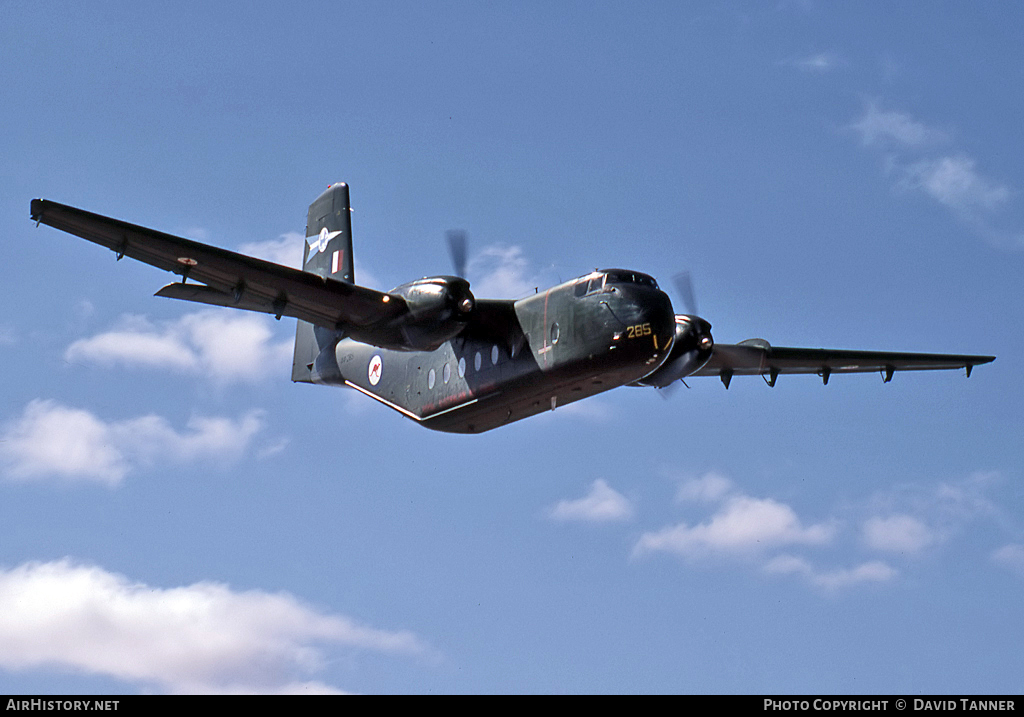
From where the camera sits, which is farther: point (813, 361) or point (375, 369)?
point (813, 361)

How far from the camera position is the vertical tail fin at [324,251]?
32344mm

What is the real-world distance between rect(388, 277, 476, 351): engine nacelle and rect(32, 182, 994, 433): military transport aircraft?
3 centimetres

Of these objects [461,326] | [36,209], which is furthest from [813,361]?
[36,209]

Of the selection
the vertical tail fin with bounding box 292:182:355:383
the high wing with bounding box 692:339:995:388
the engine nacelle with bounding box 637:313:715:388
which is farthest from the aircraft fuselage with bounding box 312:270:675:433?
the high wing with bounding box 692:339:995:388

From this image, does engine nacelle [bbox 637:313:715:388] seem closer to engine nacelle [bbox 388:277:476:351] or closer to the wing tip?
engine nacelle [bbox 388:277:476:351]

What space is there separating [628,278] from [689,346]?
11.4 feet

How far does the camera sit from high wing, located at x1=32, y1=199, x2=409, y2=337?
22859mm

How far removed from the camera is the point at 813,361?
103ft

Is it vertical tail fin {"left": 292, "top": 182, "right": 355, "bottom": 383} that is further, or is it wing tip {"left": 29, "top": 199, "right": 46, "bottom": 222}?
vertical tail fin {"left": 292, "top": 182, "right": 355, "bottom": 383}

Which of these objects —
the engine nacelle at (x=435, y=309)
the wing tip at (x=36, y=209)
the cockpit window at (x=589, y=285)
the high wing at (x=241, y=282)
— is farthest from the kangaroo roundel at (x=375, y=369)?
the wing tip at (x=36, y=209)

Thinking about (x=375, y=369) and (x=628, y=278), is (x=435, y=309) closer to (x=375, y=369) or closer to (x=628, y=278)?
(x=628, y=278)

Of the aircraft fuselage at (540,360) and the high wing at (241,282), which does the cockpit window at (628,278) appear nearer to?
the aircraft fuselage at (540,360)

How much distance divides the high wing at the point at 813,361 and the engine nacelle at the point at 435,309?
8939 millimetres
